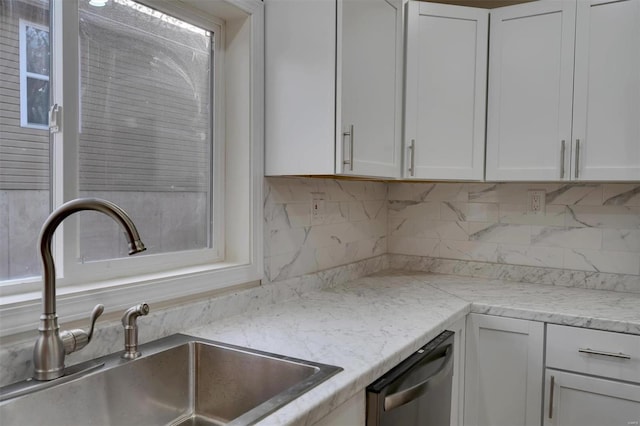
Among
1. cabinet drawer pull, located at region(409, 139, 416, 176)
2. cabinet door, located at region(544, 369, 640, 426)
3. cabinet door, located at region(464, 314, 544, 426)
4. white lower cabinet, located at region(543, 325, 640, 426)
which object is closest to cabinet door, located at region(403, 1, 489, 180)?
cabinet drawer pull, located at region(409, 139, 416, 176)

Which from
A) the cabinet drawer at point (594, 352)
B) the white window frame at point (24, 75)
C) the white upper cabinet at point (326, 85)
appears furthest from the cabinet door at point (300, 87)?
the cabinet drawer at point (594, 352)

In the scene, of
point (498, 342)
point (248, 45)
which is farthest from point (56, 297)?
point (498, 342)

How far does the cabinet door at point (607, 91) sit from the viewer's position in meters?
1.97

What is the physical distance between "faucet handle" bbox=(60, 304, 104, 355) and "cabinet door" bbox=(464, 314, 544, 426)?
1.43 m

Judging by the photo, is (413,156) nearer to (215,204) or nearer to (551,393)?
(215,204)

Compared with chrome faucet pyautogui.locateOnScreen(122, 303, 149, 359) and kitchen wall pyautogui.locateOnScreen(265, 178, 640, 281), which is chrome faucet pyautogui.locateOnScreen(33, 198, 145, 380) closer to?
chrome faucet pyautogui.locateOnScreen(122, 303, 149, 359)

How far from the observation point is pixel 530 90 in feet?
7.09

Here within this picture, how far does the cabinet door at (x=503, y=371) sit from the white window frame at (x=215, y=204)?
954mm

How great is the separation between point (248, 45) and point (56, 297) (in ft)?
3.59

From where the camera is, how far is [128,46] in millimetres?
1532

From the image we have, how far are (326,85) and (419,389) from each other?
1039 millimetres

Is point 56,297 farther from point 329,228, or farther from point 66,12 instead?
point 329,228

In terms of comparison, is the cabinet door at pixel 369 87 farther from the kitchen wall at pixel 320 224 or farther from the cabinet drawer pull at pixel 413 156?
the kitchen wall at pixel 320 224

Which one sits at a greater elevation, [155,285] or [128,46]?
[128,46]
